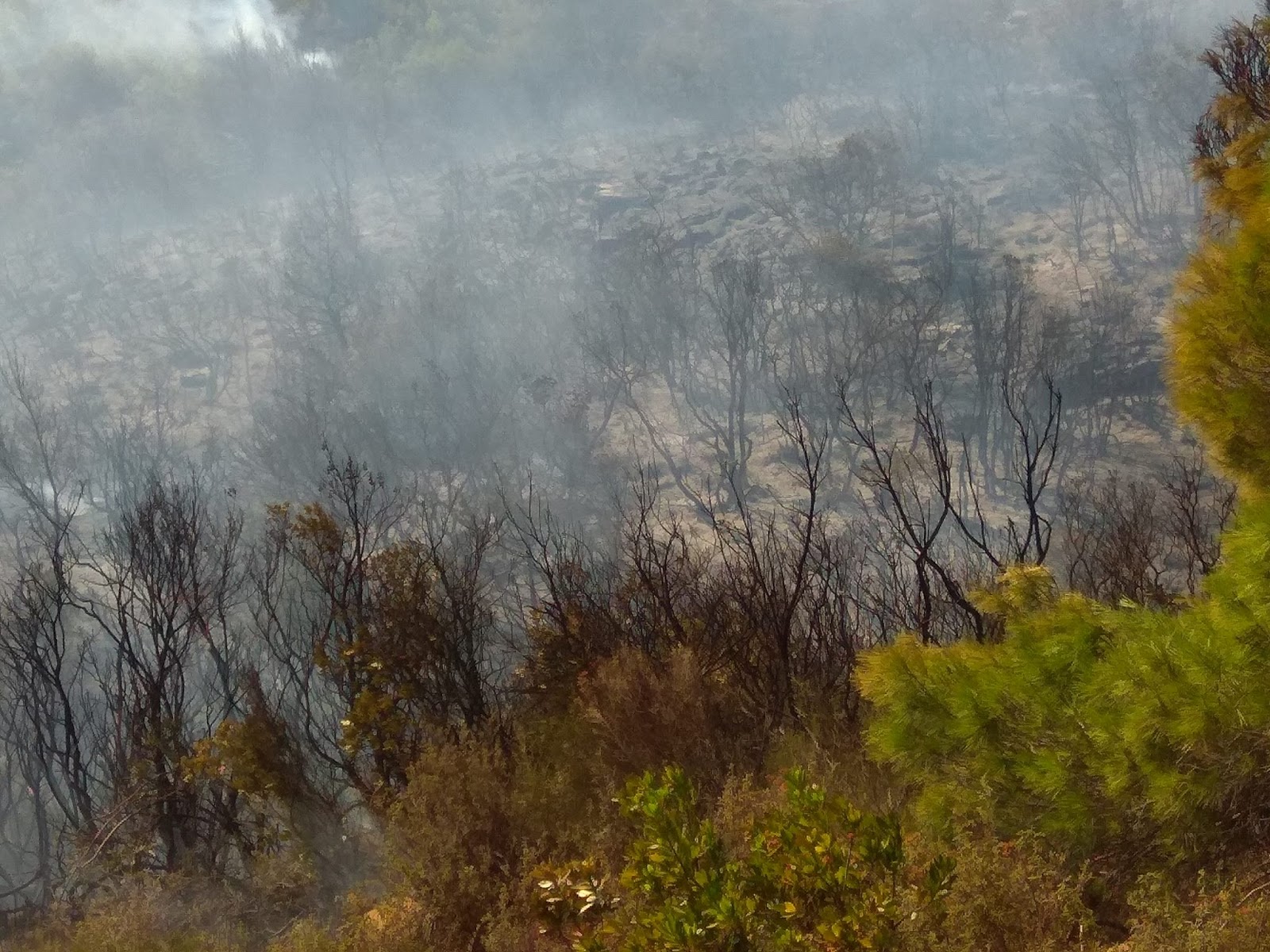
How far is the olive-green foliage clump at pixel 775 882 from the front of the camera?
245 cm

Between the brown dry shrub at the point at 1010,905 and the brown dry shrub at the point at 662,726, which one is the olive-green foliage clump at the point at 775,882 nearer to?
the brown dry shrub at the point at 1010,905

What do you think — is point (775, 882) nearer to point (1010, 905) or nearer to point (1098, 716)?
point (1010, 905)

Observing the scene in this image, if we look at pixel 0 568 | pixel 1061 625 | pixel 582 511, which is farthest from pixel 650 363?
pixel 1061 625

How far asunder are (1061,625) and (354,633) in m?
7.98

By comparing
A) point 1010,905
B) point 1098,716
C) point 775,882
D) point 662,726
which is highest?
point 1098,716

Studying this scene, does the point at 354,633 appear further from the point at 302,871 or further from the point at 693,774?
the point at 693,774

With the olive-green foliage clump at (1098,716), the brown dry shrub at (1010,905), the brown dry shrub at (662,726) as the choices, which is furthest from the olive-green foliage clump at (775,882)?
the brown dry shrub at (662,726)

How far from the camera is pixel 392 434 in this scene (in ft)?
186

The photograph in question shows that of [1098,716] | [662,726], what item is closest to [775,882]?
[1098,716]

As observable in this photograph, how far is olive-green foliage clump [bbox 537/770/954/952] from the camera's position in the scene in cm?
245

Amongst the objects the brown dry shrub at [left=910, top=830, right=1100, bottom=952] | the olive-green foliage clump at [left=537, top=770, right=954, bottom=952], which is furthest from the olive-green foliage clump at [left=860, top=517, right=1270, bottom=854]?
the olive-green foliage clump at [left=537, top=770, right=954, bottom=952]

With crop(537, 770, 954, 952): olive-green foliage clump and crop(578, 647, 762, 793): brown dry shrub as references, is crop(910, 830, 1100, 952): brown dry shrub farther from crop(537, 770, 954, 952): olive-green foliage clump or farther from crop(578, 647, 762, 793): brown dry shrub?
crop(578, 647, 762, 793): brown dry shrub

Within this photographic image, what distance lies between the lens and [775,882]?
2.67 metres

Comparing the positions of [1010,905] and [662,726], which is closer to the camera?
[1010,905]
